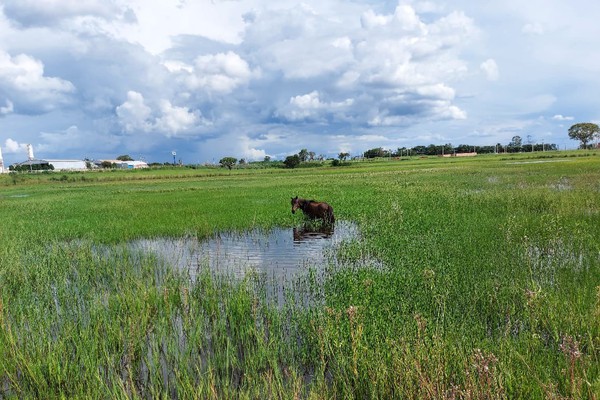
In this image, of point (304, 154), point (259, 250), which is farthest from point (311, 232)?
point (304, 154)

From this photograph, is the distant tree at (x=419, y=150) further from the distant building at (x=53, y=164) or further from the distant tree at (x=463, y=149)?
the distant building at (x=53, y=164)

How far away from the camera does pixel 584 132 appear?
121938mm

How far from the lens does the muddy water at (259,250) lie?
1016cm

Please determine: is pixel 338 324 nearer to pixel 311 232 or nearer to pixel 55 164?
pixel 311 232

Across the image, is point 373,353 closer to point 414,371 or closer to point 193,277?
point 414,371

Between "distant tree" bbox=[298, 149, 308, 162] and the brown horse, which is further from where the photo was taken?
"distant tree" bbox=[298, 149, 308, 162]

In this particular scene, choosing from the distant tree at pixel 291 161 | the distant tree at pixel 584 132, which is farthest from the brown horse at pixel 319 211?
the distant tree at pixel 584 132

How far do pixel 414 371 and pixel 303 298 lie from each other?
357cm

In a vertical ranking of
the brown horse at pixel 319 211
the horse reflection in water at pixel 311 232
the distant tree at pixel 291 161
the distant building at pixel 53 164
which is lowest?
the horse reflection in water at pixel 311 232

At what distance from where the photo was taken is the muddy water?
1016cm

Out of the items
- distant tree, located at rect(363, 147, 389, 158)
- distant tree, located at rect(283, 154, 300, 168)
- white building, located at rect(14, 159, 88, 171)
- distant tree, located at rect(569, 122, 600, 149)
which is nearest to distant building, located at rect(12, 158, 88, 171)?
white building, located at rect(14, 159, 88, 171)

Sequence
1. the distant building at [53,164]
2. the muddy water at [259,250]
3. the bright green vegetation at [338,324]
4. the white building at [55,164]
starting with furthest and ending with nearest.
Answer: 1. the white building at [55,164]
2. the distant building at [53,164]
3. the muddy water at [259,250]
4. the bright green vegetation at [338,324]

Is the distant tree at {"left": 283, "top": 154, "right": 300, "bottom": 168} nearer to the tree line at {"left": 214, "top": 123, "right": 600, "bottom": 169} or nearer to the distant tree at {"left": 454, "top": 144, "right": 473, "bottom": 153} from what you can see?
the tree line at {"left": 214, "top": 123, "right": 600, "bottom": 169}

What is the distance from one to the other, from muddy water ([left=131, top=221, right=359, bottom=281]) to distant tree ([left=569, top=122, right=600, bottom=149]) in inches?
5565
